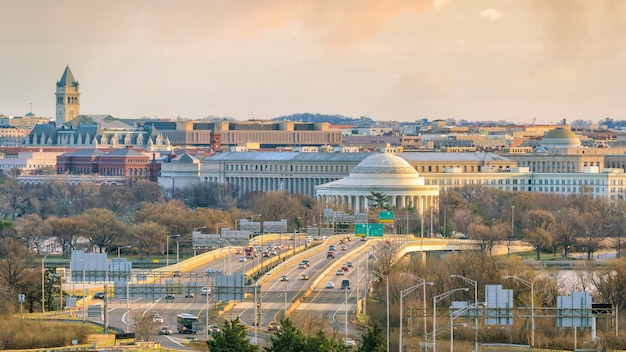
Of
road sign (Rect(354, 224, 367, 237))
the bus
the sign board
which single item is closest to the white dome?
road sign (Rect(354, 224, 367, 237))

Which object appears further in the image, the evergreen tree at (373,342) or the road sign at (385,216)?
the road sign at (385,216)

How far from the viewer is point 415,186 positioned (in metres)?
176

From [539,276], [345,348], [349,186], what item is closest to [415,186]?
[349,186]

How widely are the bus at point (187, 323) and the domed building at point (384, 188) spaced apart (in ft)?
268

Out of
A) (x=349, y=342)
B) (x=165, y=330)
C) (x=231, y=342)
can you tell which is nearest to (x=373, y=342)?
(x=231, y=342)

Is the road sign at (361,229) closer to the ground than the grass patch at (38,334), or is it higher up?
higher up

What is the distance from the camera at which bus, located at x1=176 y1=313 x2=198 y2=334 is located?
86.0 m

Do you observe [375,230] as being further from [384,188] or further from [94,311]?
[94,311]

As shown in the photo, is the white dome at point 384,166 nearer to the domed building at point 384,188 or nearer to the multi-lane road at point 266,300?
the domed building at point 384,188

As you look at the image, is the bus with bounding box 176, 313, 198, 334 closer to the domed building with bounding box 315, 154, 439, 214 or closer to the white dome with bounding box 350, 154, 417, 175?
the domed building with bounding box 315, 154, 439, 214

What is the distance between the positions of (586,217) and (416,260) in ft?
117

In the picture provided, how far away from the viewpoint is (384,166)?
182m

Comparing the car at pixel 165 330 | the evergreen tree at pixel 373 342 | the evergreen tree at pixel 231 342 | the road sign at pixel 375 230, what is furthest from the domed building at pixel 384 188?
the evergreen tree at pixel 231 342

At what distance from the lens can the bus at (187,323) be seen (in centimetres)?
8600
